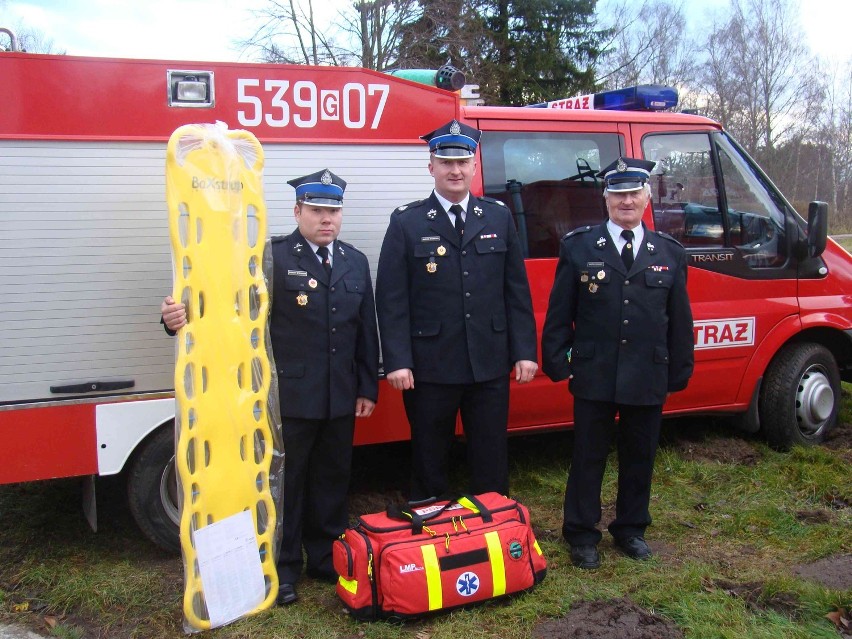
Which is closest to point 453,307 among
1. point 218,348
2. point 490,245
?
point 490,245

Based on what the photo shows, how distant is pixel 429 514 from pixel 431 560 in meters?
0.22

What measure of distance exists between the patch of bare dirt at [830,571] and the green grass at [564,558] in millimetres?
61

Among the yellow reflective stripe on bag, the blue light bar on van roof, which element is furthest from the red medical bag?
the blue light bar on van roof

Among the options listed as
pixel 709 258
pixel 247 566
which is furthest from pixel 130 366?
pixel 709 258

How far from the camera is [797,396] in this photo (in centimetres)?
504

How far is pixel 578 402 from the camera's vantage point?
3.65 metres

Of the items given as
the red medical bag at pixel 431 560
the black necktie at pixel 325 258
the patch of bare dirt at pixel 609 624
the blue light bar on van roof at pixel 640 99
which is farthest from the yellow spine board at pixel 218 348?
the blue light bar on van roof at pixel 640 99

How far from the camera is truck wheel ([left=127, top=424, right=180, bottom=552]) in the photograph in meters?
3.60

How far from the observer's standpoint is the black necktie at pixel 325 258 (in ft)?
10.8

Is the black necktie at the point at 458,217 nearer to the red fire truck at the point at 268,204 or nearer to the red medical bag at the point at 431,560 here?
the red fire truck at the point at 268,204

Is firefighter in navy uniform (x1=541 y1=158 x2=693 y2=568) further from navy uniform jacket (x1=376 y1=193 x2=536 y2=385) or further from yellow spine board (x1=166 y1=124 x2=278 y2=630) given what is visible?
yellow spine board (x1=166 y1=124 x2=278 y2=630)

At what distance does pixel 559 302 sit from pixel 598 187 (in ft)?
3.84

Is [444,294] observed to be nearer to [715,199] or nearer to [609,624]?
[609,624]

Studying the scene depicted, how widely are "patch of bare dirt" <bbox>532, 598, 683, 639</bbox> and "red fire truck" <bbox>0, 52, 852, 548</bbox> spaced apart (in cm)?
137
